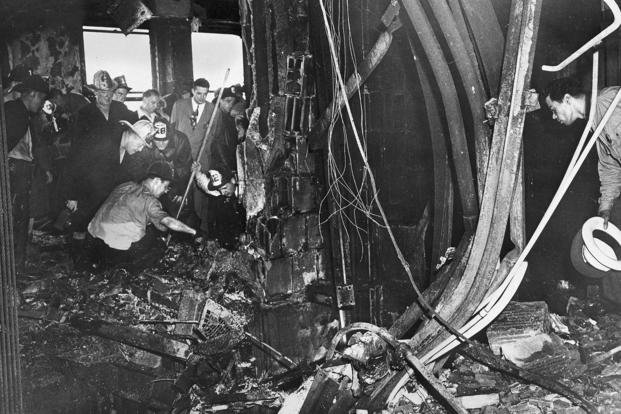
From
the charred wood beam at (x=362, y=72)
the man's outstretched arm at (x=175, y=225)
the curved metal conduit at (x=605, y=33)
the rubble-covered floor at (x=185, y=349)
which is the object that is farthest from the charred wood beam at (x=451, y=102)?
the man's outstretched arm at (x=175, y=225)

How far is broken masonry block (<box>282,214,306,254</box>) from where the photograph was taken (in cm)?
602

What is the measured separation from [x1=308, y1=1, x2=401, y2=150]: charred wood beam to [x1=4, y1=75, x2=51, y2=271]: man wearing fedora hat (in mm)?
3603

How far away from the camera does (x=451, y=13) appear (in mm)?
3980

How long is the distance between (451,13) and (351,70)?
6.25ft

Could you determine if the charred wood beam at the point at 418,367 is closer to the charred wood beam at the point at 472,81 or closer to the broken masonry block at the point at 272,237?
the charred wood beam at the point at 472,81

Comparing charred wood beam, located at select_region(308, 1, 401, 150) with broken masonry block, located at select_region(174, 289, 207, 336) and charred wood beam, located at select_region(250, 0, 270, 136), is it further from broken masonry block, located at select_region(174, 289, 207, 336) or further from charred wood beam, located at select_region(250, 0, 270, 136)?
broken masonry block, located at select_region(174, 289, 207, 336)

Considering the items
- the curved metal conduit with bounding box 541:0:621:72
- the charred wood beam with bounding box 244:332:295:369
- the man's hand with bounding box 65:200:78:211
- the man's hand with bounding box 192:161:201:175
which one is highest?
the curved metal conduit with bounding box 541:0:621:72

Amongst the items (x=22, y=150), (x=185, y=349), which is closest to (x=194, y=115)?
(x=22, y=150)

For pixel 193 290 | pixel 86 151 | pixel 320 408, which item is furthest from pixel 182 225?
pixel 320 408

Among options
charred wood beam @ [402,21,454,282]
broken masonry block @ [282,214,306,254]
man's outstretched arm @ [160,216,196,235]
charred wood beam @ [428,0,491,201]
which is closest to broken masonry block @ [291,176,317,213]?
broken masonry block @ [282,214,306,254]

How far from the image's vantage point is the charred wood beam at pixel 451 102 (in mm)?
4090

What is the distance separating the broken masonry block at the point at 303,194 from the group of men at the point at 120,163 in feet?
4.17

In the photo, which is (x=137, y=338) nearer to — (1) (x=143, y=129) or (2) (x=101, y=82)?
(1) (x=143, y=129)

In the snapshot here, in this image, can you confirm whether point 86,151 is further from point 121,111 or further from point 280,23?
point 280,23
